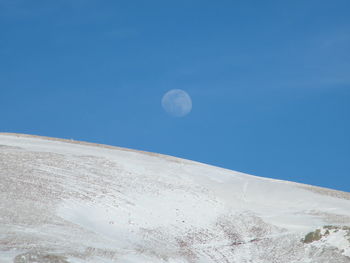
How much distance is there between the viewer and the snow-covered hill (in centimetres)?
2512

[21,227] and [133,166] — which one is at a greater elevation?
[133,166]

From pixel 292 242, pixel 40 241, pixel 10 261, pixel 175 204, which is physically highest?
pixel 175 204

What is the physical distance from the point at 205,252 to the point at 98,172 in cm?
1373

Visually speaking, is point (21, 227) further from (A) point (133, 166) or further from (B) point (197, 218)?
(A) point (133, 166)

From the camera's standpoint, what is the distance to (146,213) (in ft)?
109

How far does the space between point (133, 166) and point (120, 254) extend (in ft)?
63.9

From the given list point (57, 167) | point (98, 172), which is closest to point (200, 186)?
point (98, 172)

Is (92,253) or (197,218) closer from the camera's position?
(92,253)

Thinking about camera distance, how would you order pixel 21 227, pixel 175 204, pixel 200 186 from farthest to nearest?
pixel 200 186 < pixel 175 204 < pixel 21 227

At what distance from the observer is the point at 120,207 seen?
109ft

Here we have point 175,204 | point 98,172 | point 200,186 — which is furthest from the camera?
point 200,186

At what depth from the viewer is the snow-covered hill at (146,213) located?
25.1 metres

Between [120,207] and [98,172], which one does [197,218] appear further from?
[98,172]

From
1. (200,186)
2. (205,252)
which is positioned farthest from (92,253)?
(200,186)
